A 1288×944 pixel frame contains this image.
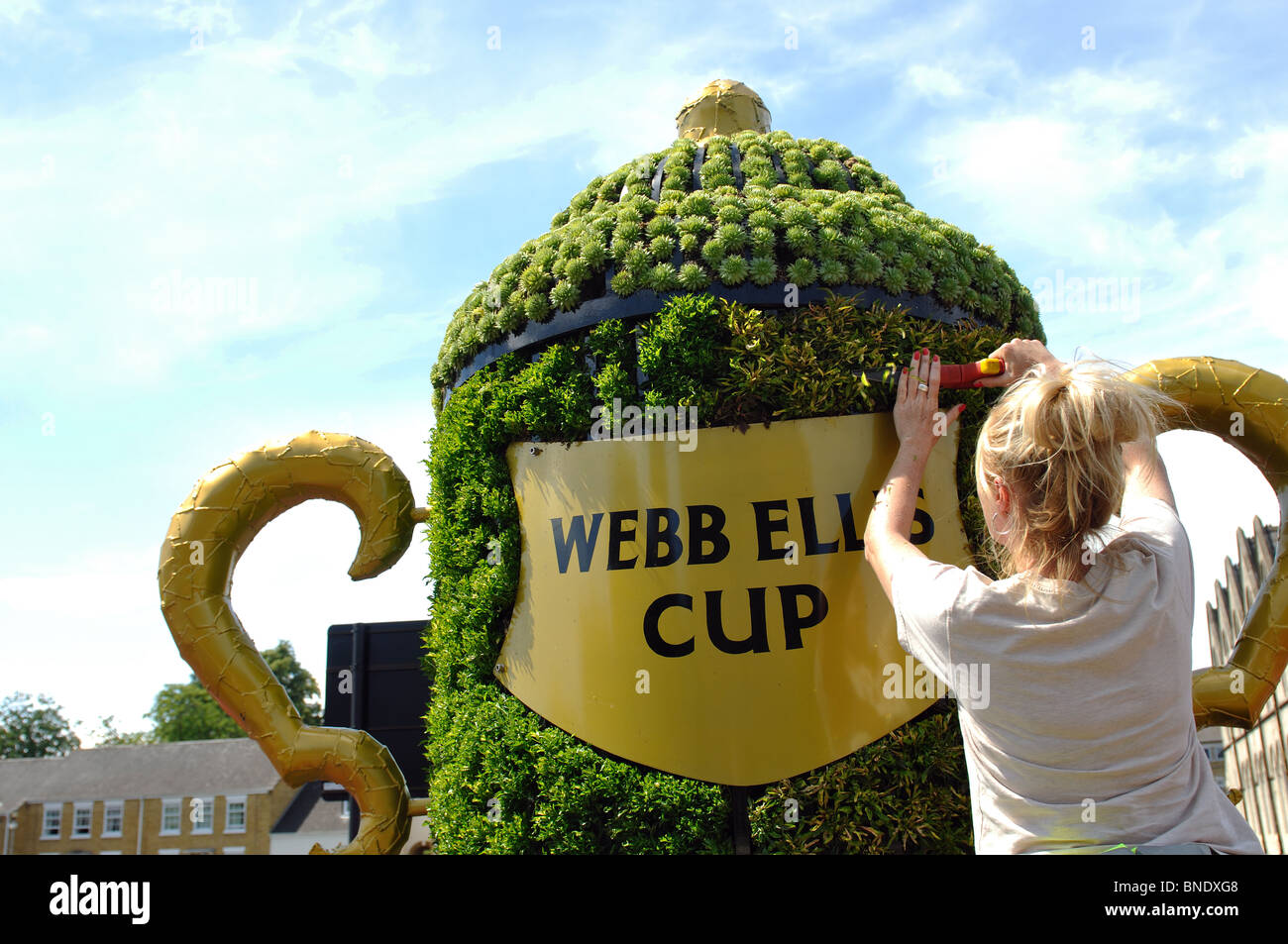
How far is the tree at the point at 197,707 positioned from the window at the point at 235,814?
14308mm

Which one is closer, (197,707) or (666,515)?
(666,515)

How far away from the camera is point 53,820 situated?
135 ft

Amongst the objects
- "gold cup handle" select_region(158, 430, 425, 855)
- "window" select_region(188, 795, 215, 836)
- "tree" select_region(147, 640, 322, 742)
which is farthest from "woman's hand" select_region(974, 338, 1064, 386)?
"tree" select_region(147, 640, 322, 742)

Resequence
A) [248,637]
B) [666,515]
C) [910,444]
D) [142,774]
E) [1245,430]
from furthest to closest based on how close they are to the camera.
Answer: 1. [142,774]
2. [248,637]
3. [1245,430]
4. [666,515]
5. [910,444]

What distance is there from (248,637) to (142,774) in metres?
43.8

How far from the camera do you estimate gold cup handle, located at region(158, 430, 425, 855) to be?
457 centimetres

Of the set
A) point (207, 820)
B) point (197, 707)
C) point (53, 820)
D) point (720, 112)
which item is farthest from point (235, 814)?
point (720, 112)

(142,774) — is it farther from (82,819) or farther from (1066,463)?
(1066,463)

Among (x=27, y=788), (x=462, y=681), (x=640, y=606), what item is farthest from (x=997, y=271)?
(x=27, y=788)

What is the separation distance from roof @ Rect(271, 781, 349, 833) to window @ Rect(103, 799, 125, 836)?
22.9ft

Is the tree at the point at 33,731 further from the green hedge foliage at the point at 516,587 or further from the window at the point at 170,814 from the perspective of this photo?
the green hedge foliage at the point at 516,587
